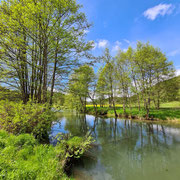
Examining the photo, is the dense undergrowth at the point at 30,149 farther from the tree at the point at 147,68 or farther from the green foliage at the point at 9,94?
the tree at the point at 147,68

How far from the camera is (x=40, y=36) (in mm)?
7289

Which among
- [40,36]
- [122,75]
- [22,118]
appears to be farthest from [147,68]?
[22,118]

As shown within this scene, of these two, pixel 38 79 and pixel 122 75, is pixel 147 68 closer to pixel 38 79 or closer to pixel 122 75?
pixel 122 75

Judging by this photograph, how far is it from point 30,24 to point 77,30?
3152mm

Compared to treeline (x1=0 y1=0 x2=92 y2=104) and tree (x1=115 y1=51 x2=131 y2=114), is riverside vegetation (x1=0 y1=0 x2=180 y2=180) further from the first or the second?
tree (x1=115 y1=51 x2=131 y2=114)

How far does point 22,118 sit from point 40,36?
19.5 feet

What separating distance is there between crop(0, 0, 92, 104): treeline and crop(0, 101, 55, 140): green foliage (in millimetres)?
842

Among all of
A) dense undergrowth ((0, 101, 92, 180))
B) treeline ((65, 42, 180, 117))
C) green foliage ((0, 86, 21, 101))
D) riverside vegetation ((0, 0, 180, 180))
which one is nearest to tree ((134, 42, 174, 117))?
treeline ((65, 42, 180, 117))

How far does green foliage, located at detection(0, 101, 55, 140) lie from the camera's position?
5.01 meters

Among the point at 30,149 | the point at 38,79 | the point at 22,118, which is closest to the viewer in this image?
the point at 30,149

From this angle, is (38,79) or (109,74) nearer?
(38,79)

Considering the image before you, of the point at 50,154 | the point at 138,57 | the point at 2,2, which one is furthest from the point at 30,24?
the point at 138,57

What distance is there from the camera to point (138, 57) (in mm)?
18016

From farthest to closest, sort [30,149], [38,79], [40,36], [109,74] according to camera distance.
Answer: [109,74] < [38,79] < [40,36] < [30,149]
